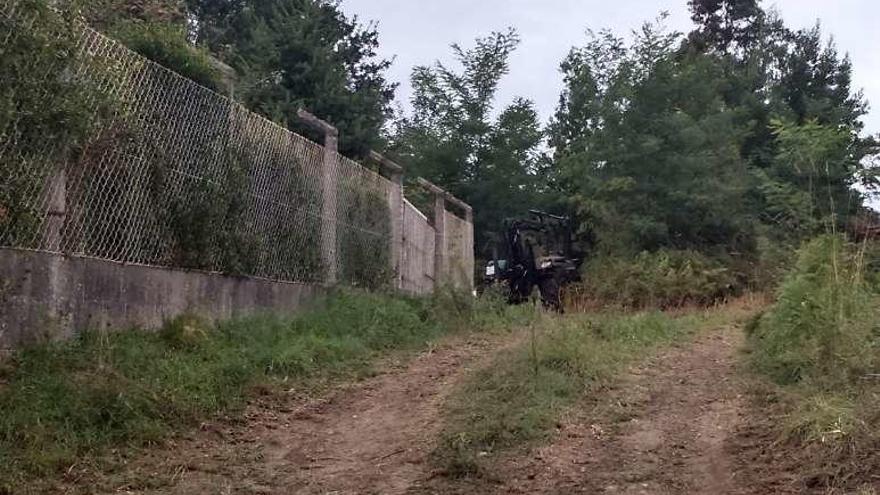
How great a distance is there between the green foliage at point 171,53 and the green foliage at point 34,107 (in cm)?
537

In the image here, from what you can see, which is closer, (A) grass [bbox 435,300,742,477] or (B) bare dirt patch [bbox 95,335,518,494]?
(B) bare dirt patch [bbox 95,335,518,494]

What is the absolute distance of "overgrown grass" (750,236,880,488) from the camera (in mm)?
4640

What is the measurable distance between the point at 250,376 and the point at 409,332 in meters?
3.28

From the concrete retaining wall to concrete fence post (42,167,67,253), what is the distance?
0.31 ft

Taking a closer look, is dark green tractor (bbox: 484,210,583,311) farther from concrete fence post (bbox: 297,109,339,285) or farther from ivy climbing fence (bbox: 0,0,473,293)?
concrete fence post (bbox: 297,109,339,285)

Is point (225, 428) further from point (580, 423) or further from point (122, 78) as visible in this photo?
point (122, 78)

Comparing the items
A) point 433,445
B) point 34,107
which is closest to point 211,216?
point 34,107

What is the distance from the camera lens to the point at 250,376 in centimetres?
673

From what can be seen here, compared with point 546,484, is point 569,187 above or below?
above

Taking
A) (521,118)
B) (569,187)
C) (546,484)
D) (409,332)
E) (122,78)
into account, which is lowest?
(546,484)

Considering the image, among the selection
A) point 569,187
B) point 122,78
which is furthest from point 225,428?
point 569,187

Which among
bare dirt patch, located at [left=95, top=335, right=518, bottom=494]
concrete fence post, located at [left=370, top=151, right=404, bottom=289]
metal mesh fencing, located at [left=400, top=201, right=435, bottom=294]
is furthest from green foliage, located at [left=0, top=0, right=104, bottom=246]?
metal mesh fencing, located at [left=400, top=201, right=435, bottom=294]

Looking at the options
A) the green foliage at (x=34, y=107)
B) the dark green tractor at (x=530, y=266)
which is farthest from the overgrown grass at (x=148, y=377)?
the dark green tractor at (x=530, y=266)

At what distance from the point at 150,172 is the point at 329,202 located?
3.71 meters
